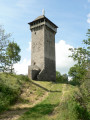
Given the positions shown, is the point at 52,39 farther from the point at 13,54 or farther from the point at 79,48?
the point at 79,48

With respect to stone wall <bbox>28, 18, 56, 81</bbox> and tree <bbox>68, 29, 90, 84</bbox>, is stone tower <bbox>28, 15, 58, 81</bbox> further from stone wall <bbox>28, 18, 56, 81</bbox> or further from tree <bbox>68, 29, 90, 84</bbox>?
tree <bbox>68, 29, 90, 84</bbox>

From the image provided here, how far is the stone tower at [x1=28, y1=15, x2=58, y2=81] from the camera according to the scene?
29420mm

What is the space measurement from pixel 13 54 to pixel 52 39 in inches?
461

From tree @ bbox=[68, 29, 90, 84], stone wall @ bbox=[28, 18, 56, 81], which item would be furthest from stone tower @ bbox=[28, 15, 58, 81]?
tree @ bbox=[68, 29, 90, 84]

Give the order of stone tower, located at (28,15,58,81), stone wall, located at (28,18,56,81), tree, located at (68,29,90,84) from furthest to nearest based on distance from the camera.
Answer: stone tower, located at (28,15,58,81) < stone wall, located at (28,18,56,81) < tree, located at (68,29,90,84)

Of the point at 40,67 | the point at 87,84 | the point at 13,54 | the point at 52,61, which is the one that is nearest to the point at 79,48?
the point at 87,84

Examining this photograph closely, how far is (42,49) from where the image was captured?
3031 cm

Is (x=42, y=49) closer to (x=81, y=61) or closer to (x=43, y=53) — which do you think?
(x=43, y=53)

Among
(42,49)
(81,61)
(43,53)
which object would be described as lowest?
(81,61)

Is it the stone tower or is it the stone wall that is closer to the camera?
the stone wall

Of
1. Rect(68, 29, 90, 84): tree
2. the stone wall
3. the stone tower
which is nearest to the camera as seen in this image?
Rect(68, 29, 90, 84): tree

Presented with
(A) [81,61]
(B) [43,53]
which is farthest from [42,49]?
(A) [81,61]

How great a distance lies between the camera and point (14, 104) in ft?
41.2

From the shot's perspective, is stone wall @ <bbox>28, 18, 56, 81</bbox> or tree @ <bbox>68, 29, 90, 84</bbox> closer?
tree @ <bbox>68, 29, 90, 84</bbox>
